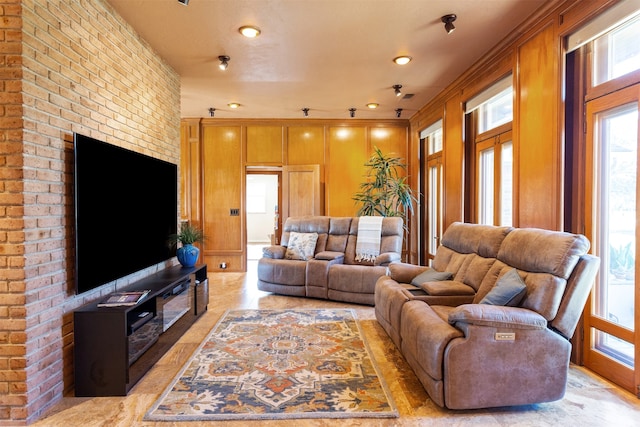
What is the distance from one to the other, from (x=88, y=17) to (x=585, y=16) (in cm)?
351

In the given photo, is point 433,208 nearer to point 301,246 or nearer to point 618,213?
point 301,246

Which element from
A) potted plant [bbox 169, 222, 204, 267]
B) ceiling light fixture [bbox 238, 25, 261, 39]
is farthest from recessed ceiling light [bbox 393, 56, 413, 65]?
potted plant [bbox 169, 222, 204, 267]

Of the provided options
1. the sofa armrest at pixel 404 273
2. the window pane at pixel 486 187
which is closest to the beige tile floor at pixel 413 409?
the sofa armrest at pixel 404 273

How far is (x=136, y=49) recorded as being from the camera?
327cm

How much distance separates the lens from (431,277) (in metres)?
3.15

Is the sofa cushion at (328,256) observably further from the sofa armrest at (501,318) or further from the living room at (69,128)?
the sofa armrest at (501,318)

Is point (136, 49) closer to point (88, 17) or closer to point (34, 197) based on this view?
point (88, 17)

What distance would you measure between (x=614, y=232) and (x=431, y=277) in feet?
4.35

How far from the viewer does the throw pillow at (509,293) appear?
2.23 m

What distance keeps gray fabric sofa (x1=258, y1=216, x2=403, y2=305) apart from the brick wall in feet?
8.08

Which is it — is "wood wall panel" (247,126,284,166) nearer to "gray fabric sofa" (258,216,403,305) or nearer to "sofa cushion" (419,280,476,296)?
"gray fabric sofa" (258,216,403,305)

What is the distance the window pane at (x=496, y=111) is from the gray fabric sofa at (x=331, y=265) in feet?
5.50

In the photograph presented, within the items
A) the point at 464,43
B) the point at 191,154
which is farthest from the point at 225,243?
the point at 464,43

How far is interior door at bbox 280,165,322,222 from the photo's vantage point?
21.3 ft
